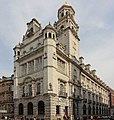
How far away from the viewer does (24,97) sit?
50000mm

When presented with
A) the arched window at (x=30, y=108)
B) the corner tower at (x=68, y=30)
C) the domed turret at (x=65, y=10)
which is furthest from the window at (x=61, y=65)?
the domed turret at (x=65, y=10)

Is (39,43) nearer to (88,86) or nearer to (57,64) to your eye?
(57,64)

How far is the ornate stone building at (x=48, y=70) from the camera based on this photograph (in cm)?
4469

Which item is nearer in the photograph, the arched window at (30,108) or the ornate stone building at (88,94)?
the arched window at (30,108)

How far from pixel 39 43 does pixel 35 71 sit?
20.5ft

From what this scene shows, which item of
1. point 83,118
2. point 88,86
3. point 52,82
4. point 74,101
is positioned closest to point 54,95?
point 52,82

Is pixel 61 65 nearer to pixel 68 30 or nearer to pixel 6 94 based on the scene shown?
pixel 68 30

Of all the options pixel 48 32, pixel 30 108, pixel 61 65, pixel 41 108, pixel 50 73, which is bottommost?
pixel 30 108

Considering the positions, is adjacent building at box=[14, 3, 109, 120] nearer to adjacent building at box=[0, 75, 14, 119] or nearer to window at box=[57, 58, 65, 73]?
window at box=[57, 58, 65, 73]

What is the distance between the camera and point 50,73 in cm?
4428

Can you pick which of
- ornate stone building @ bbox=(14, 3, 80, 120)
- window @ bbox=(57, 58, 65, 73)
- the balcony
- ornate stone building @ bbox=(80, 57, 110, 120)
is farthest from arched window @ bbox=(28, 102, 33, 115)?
ornate stone building @ bbox=(80, 57, 110, 120)

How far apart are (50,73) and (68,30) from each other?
15.9 metres

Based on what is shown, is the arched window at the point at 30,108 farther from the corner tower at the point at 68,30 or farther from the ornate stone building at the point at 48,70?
the corner tower at the point at 68,30

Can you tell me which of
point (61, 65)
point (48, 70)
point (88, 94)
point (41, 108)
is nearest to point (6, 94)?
point (88, 94)
